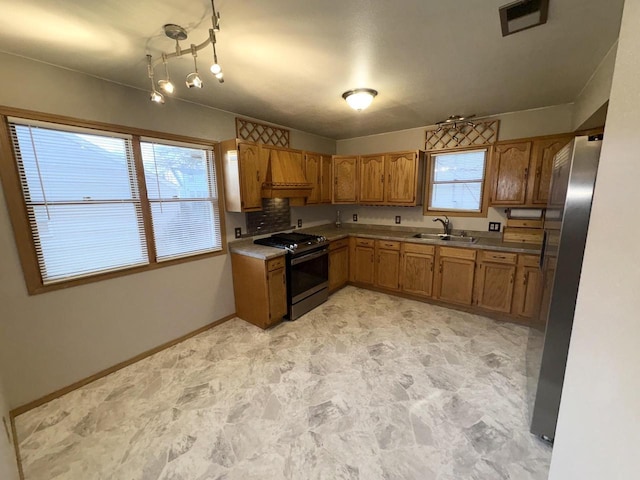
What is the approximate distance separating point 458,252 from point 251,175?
2764mm

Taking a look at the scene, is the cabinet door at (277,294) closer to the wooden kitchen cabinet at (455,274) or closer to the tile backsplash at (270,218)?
the tile backsplash at (270,218)

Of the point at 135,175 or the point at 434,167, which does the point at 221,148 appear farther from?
the point at 434,167

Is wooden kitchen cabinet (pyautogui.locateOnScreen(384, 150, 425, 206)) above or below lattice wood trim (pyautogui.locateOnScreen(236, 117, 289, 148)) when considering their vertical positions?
below

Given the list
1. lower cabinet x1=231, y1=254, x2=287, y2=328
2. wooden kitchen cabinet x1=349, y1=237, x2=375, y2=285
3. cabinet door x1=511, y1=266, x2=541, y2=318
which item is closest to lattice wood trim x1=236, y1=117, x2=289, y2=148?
lower cabinet x1=231, y1=254, x2=287, y2=328

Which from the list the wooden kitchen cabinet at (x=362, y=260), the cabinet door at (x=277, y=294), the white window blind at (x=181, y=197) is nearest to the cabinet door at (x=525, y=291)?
the wooden kitchen cabinet at (x=362, y=260)

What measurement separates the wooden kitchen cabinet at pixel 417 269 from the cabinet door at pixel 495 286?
1.90 ft

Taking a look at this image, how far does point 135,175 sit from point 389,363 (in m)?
2.96

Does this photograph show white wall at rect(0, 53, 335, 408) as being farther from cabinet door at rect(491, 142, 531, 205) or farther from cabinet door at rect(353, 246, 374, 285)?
cabinet door at rect(491, 142, 531, 205)

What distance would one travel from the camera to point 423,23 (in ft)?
4.80

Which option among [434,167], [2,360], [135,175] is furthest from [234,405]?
[434,167]

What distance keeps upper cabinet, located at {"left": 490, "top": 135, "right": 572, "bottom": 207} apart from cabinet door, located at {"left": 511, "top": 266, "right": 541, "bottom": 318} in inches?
31.0

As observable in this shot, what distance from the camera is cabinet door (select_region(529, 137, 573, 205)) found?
9.34ft

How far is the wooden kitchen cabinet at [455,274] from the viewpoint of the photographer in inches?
129

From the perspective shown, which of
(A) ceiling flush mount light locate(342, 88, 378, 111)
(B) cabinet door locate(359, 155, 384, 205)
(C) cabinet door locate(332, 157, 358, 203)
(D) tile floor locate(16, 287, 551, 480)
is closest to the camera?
(D) tile floor locate(16, 287, 551, 480)
